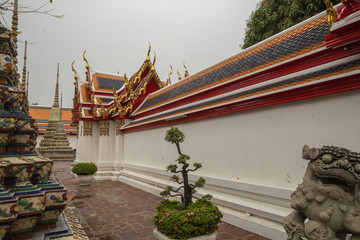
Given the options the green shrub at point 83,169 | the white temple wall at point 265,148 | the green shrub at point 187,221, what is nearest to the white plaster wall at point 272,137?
the white temple wall at point 265,148

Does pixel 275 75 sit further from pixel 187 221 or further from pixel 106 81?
pixel 106 81

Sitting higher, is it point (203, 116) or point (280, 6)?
point (280, 6)

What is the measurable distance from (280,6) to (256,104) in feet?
32.0

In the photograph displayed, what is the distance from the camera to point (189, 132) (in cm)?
739

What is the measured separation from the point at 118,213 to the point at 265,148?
157 inches

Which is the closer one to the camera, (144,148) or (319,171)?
(319,171)

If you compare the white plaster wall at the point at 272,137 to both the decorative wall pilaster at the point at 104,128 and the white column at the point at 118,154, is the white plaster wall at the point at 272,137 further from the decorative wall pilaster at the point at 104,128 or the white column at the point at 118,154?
the decorative wall pilaster at the point at 104,128

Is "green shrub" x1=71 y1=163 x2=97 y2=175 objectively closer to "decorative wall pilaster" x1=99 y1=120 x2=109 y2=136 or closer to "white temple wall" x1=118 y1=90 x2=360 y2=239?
"decorative wall pilaster" x1=99 y1=120 x2=109 y2=136

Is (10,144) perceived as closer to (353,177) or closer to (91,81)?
(353,177)

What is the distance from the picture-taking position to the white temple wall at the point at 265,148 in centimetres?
392

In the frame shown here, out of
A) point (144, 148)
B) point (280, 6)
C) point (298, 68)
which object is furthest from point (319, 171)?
point (280, 6)

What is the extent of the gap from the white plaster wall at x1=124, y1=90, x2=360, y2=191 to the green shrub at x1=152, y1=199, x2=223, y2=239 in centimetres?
166

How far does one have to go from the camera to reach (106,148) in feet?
42.9

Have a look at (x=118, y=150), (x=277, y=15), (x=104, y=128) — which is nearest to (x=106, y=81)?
(x=104, y=128)
